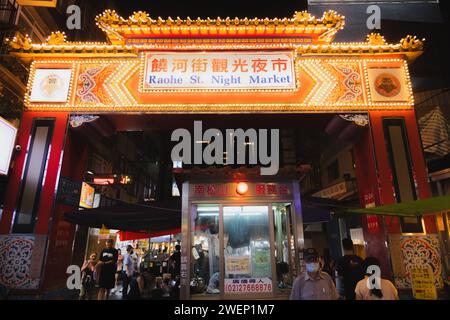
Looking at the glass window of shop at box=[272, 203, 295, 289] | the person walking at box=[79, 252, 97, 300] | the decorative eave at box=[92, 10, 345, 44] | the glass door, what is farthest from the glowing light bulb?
the person walking at box=[79, 252, 97, 300]

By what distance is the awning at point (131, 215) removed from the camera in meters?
8.77

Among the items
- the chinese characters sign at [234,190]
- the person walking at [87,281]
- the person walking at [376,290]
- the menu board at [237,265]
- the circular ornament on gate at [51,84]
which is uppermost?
the circular ornament on gate at [51,84]

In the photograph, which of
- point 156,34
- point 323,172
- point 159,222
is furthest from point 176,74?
point 323,172

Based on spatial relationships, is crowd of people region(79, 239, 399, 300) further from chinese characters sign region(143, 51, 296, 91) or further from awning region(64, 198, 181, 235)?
chinese characters sign region(143, 51, 296, 91)

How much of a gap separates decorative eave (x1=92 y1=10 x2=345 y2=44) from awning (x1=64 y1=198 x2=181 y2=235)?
17.8ft

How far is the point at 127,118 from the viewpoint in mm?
9484

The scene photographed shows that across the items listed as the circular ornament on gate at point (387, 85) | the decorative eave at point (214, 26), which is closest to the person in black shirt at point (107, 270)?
the decorative eave at point (214, 26)

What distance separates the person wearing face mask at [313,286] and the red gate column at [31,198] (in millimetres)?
6507

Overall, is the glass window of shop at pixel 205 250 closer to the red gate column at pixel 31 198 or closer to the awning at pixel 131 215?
the awning at pixel 131 215

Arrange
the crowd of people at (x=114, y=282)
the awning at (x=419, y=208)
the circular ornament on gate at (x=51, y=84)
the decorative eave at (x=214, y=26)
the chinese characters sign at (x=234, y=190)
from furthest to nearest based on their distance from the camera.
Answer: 1. the crowd of people at (x=114, y=282)
2. the decorative eave at (x=214, y=26)
3. the circular ornament on gate at (x=51, y=84)
4. the chinese characters sign at (x=234, y=190)
5. the awning at (x=419, y=208)

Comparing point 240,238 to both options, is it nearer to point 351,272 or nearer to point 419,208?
point 351,272

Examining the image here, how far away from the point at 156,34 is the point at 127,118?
9.66 feet

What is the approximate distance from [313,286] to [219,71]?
22.7ft

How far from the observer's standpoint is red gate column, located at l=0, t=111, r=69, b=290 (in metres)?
7.78
